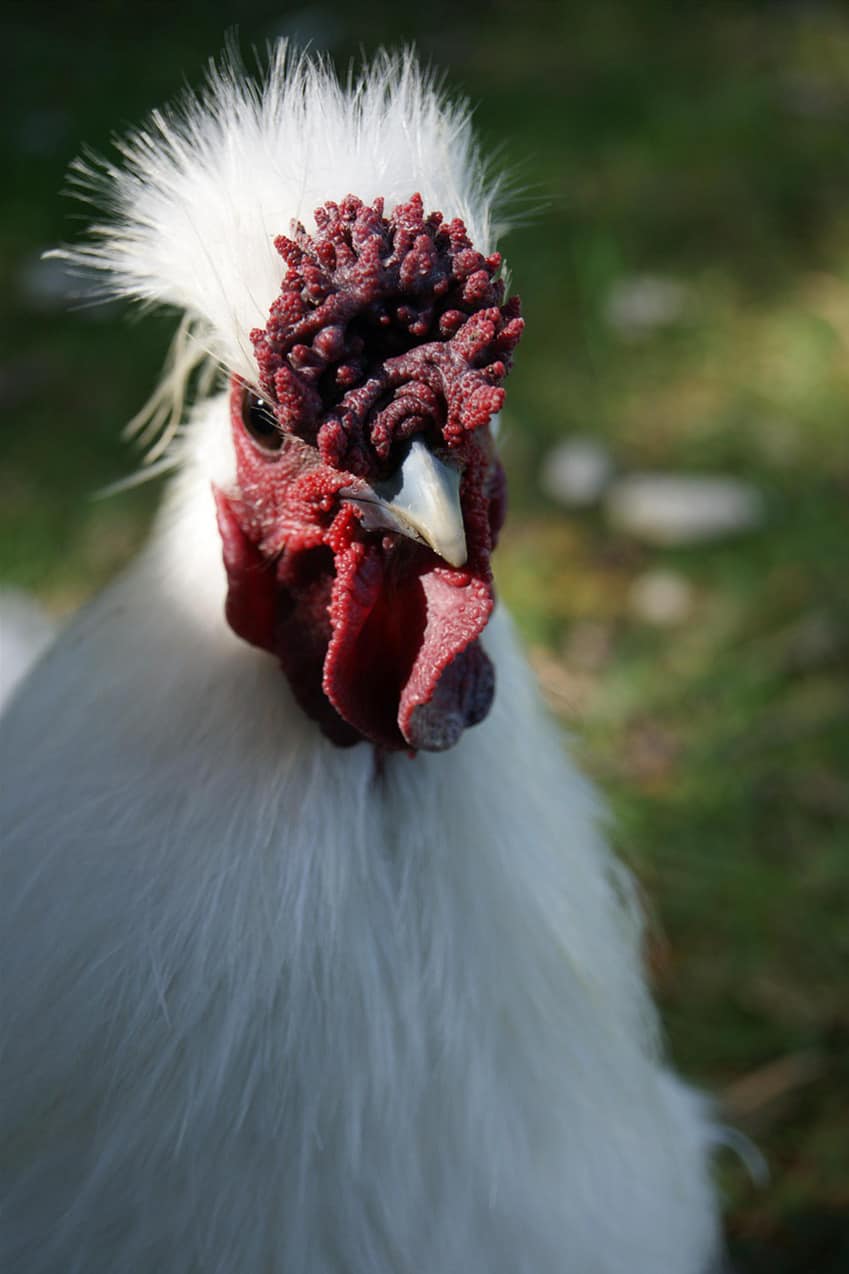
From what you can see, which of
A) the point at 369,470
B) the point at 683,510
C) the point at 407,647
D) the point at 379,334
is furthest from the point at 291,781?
the point at 683,510

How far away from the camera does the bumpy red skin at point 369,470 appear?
1253mm

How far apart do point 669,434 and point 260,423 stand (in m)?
2.77

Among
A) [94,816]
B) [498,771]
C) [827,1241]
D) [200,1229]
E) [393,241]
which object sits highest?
[393,241]

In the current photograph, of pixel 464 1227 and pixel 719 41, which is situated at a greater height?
pixel 719 41

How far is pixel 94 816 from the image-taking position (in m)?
1.42

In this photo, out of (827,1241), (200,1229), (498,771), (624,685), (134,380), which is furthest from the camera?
(134,380)

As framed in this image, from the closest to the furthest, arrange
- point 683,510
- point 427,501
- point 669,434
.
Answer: point 427,501, point 683,510, point 669,434

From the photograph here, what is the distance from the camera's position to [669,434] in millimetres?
4008

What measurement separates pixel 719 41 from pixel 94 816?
5966mm

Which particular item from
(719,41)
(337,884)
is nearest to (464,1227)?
(337,884)

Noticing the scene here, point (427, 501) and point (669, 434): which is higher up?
point (427, 501)

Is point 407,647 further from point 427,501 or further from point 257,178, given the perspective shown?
point 257,178

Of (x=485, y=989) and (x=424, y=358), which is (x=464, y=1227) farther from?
(x=424, y=358)

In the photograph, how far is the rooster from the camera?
1.28 metres
